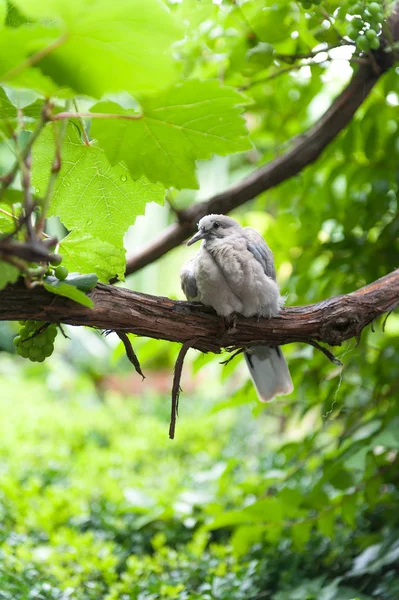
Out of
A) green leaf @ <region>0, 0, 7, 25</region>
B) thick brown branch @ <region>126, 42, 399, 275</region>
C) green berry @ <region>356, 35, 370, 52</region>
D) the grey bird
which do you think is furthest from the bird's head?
green leaf @ <region>0, 0, 7, 25</region>

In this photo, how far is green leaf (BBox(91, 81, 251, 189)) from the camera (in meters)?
0.73

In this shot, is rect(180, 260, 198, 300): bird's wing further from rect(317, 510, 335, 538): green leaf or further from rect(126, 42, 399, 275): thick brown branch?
rect(317, 510, 335, 538): green leaf

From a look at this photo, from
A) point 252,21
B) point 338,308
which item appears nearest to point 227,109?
point 338,308

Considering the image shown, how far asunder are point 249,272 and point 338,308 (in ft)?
0.75

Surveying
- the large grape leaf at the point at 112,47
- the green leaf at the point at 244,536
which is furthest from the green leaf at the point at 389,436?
the large grape leaf at the point at 112,47

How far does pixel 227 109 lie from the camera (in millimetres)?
758

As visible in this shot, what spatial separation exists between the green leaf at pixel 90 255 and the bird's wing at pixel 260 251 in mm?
484

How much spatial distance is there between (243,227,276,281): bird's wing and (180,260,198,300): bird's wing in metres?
0.14

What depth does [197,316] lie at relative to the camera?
1110 mm

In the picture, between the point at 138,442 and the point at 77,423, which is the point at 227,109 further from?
the point at 77,423

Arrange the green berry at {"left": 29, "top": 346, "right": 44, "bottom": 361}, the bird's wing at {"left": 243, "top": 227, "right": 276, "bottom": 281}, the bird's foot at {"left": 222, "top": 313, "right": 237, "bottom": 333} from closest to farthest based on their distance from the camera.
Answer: the green berry at {"left": 29, "top": 346, "right": 44, "bottom": 361}, the bird's foot at {"left": 222, "top": 313, "right": 237, "bottom": 333}, the bird's wing at {"left": 243, "top": 227, "right": 276, "bottom": 281}

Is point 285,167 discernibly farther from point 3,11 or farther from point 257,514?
point 3,11

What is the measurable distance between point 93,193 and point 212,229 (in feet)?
1.60

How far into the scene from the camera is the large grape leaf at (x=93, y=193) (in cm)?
96
